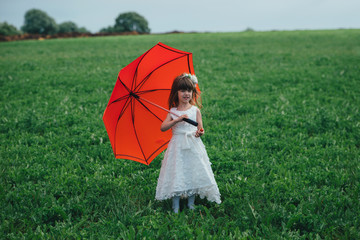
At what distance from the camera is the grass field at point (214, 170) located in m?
3.55

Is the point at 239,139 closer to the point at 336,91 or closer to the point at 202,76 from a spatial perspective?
the point at 336,91

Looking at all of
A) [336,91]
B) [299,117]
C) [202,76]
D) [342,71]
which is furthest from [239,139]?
[342,71]

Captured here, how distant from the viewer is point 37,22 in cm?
7725

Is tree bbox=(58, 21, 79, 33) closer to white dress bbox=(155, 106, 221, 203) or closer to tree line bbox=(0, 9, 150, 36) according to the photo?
tree line bbox=(0, 9, 150, 36)

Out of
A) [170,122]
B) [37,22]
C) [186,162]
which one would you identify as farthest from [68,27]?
[186,162]

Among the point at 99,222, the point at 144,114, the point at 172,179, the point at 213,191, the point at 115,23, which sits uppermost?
the point at 115,23

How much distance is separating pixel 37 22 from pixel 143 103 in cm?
8770

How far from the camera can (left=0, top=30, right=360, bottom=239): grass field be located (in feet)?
11.6

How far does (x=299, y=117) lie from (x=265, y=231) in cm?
452

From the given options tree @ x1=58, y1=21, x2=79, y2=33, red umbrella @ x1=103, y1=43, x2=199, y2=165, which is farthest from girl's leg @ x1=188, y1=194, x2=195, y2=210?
tree @ x1=58, y1=21, x2=79, y2=33

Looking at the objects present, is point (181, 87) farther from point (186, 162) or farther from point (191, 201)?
point (191, 201)

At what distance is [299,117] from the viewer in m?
7.15

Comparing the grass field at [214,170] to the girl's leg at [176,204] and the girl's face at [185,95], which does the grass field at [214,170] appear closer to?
the girl's leg at [176,204]

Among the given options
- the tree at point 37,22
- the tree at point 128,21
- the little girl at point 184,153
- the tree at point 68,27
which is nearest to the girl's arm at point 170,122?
the little girl at point 184,153
